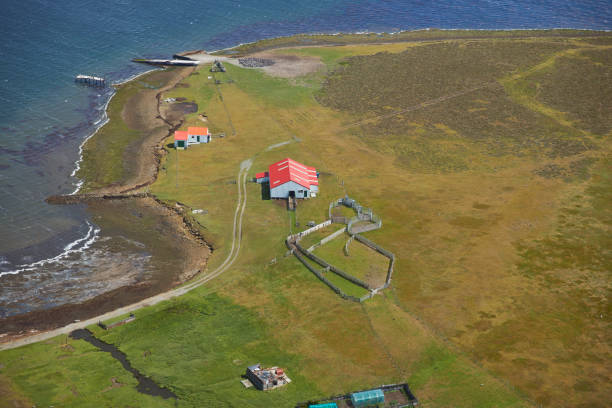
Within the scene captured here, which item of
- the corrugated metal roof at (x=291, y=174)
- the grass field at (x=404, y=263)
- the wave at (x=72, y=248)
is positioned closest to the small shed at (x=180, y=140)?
the grass field at (x=404, y=263)

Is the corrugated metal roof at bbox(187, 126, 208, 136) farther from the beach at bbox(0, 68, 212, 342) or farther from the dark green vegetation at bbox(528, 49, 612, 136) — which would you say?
the dark green vegetation at bbox(528, 49, 612, 136)

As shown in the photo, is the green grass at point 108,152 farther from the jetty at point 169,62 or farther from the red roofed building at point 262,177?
the jetty at point 169,62

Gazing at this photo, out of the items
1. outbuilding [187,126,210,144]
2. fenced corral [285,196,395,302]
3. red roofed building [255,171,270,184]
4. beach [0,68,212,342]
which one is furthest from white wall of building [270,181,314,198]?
outbuilding [187,126,210,144]

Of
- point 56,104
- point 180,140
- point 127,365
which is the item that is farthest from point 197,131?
point 127,365

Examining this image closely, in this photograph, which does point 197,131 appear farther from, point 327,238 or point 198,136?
point 327,238

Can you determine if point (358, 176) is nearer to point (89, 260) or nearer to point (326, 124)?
point (326, 124)

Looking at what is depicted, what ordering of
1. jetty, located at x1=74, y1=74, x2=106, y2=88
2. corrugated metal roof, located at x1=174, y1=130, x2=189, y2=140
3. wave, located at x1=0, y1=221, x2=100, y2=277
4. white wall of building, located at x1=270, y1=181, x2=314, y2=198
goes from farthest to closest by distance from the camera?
jetty, located at x1=74, y1=74, x2=106, y2=88 → corrugated metal roof, located at x1=174, y1=130, x2=189, y2=140 → white wall of building, located at x1=270, y1=181, x2=314, y2=198 → wave, located at x1=0, y1=221, x2=100, y2=277
